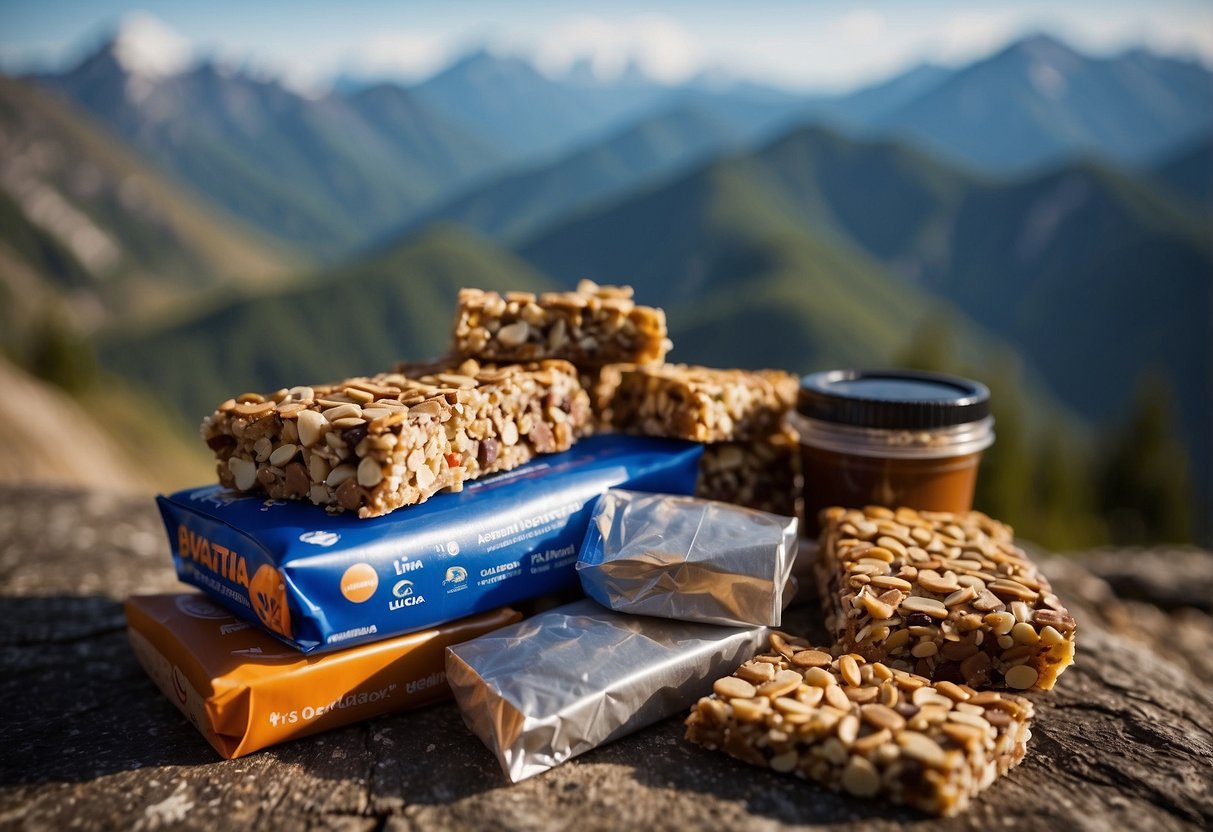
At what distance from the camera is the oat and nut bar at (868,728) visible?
6.29 ft

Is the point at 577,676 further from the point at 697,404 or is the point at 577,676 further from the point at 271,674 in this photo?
the point at 697,404

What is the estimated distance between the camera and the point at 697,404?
288 cm

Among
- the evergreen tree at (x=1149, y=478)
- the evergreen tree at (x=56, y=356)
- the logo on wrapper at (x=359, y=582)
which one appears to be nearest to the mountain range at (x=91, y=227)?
the evergreen tree at (x=56, y=356)

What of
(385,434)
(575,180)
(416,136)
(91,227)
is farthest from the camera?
(416,136)

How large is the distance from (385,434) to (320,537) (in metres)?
0.29

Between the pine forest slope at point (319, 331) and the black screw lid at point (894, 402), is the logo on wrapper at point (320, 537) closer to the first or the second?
the black screw lid at point (894, 402)

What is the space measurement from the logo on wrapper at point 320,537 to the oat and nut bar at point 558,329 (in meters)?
0.90

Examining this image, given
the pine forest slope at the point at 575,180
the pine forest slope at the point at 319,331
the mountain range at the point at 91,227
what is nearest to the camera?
the pine forest slope at the point at 319,331

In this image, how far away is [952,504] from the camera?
10.1 ft

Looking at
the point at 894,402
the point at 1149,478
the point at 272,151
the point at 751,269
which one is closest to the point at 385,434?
the point at 894,402

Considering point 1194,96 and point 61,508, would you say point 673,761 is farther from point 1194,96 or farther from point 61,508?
point 1194,96

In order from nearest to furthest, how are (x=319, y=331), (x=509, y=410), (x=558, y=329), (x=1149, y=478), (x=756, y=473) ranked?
(x=509, y=410)
(x=558, y=329)
(x=756, y=473)
(x=1149, y=478)
(x=319, y=331)

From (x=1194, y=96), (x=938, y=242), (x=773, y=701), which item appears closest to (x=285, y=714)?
(x=773, y=701)

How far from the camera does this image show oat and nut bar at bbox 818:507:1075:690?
2.32m
